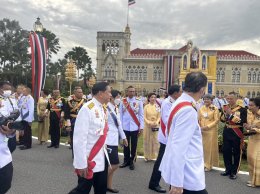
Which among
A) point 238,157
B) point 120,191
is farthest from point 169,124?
point 238,157

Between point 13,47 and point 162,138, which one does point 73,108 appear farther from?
point 13,47

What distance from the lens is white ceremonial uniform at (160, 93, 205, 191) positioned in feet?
9.00

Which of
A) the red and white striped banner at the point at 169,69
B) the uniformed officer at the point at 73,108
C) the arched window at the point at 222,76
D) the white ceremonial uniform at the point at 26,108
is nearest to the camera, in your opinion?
the uniformed officer at the point at 73,108

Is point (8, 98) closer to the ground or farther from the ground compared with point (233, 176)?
farther from the ground

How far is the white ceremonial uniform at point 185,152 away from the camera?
2742mm

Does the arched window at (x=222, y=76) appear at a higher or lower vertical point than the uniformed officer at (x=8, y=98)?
higher

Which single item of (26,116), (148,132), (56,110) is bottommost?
(148,132)

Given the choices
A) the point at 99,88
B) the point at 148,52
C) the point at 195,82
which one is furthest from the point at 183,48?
the point at 195,82

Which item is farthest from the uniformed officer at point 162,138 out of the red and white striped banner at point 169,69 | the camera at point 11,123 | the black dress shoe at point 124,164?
the red and white striped banner at point 169,69

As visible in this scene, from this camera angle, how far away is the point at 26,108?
9.43m

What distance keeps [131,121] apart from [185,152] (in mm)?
4522

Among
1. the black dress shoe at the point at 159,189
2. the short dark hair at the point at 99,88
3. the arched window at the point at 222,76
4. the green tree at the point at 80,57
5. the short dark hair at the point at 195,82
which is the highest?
the green tree at the point at 80,57

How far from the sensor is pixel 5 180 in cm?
342

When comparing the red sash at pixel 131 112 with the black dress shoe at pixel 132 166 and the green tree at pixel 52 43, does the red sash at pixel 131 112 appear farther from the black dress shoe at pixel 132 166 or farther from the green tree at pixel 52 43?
the green tree at pixel 52 43
